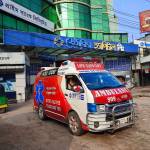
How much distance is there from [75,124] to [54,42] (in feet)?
76.8

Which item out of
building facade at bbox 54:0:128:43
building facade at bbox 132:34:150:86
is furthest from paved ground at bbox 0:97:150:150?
building facade at bbox 54:0:128:43

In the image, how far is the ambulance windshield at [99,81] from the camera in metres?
9.47

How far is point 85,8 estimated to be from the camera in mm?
55250

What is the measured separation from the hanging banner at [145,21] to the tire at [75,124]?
41.8 metres

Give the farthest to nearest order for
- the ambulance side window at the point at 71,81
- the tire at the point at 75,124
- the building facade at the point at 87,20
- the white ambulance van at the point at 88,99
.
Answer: the building facade at the point at 87,20 < the ambulance side window at the point at 71,81 < the tire at the point at 75,124 < the white ambulance van at the point at 88,99

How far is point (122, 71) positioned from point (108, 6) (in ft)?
79.7

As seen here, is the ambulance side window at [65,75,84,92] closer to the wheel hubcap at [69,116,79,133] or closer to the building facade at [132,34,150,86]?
the wheel hubcap at [69,116,79,133]

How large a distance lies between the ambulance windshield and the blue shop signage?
19.4 metres

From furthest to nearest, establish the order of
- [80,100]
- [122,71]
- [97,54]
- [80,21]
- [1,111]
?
[80,21] < [122,71] < [97,54] < [1,111] < [80,100]

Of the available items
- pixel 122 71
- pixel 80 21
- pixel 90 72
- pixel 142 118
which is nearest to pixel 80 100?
pixel 90 72

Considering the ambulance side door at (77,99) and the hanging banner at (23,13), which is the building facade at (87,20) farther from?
the ambulance side door at (77,99)

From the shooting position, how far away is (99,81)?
32.5ft

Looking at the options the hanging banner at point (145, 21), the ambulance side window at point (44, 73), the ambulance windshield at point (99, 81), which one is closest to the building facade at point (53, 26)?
the hanging banner at point (145, 21)

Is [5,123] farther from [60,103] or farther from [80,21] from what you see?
[80,21]
